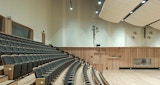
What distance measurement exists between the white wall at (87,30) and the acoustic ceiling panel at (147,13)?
91 cm

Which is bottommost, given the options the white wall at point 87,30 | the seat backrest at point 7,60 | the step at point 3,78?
the step at point 3,78

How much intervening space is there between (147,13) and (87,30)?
8.90ft

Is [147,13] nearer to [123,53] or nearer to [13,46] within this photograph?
[123,53]

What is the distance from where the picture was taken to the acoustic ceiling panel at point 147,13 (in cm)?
542

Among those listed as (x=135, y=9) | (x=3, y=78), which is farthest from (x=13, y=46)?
(x=135, y=9)

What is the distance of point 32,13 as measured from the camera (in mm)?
6137

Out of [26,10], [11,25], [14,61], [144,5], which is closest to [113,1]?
[144,5]

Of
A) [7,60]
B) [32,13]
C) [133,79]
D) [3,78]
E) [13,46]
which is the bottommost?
[133,79]

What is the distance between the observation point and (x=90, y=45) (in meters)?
8.41

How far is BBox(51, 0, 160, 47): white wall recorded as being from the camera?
27.5 feet

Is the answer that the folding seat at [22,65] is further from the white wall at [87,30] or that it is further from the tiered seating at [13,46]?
the white wall at [87,30]

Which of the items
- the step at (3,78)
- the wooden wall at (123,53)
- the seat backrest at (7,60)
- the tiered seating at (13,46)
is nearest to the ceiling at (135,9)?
the wooden wall at (123,53)

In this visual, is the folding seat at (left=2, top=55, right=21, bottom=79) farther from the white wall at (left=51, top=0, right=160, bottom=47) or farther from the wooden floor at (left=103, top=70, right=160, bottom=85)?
the white wall at (left=51, top=0, right=160, bottom=47)

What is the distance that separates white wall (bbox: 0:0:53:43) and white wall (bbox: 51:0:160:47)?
0.46 metres
